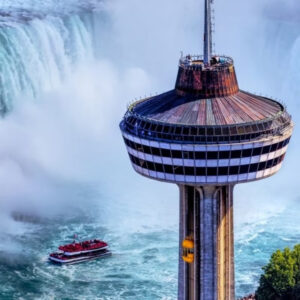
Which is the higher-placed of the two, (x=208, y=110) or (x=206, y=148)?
(x=208, y=110)

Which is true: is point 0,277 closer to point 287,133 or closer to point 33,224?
point 33,224

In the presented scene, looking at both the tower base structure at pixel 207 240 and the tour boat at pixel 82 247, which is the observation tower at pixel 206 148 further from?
the tour boat at pixel 82 247

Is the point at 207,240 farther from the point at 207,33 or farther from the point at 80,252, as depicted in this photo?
the point at 80,252

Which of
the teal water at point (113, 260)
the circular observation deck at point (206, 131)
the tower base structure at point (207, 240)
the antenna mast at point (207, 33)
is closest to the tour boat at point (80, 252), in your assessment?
the teal water at point (113, 260)

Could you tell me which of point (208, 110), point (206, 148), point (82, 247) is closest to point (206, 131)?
point (206, 148)

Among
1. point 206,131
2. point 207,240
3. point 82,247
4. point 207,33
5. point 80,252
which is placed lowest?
point 80,252

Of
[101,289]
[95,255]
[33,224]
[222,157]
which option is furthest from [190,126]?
[33,224]

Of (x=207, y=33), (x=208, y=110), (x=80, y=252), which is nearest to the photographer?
(x=208, y=110)
